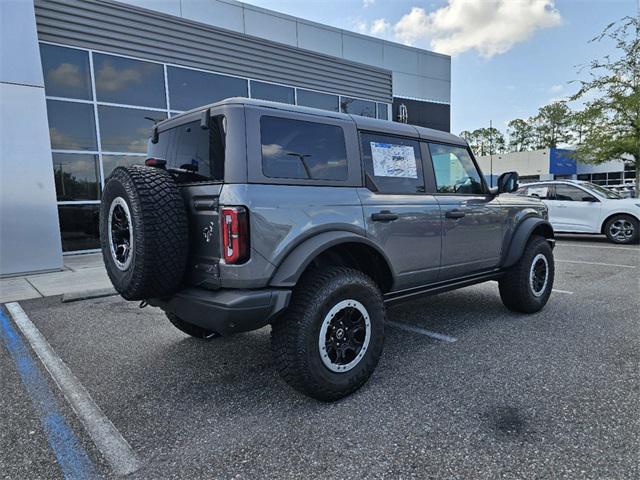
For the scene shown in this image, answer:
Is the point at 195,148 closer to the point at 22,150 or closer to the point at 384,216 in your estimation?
the point at 384,216

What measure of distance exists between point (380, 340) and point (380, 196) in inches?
42.9

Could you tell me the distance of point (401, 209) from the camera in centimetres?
327

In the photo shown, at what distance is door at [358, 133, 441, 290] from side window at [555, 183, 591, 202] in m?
8.80

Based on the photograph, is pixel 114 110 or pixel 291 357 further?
pixel 114 110

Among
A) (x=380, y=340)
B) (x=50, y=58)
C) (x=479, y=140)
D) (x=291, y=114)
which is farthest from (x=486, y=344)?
(x=479, y=140)

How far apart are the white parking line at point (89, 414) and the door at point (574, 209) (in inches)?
436

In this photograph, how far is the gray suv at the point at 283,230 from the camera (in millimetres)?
2484

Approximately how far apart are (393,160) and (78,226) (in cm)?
832

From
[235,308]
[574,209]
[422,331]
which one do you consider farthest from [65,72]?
[574,209]

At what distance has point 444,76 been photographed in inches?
673

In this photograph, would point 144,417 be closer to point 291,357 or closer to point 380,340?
point 291,357

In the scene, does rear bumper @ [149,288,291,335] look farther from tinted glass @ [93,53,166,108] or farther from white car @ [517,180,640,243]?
white car @ [517,180,640,243]

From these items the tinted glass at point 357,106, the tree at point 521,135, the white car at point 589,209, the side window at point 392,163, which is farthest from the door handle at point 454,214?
the tree at point 521,135

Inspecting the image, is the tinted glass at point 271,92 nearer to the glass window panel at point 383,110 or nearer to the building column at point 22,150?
the glass window panel at point 383,110
